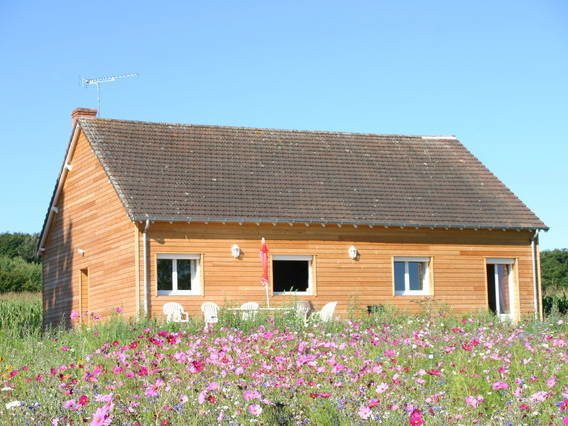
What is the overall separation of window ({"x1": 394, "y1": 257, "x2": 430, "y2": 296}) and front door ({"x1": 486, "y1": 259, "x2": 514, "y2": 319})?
2225 millimetres

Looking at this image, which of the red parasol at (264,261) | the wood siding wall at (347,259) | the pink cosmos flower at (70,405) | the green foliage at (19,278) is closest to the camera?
the pink cosmos flower at (70,405)

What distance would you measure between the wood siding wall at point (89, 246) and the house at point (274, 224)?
5 cm

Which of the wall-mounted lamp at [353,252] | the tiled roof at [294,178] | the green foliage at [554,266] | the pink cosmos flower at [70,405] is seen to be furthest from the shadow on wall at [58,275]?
the green foliage at [554,266]

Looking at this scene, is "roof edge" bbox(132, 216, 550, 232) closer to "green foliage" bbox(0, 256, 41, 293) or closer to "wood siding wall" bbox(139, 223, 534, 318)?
"wood siding wall" bbox(139, 223, 534, 318)

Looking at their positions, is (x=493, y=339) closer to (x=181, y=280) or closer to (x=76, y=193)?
(x=181, y=280)

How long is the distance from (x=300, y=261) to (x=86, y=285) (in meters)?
6.24

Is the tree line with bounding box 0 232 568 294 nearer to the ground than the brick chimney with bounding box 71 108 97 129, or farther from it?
nearer to the ground

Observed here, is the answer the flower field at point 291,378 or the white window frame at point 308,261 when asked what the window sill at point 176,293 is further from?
the flower field at point 291,378

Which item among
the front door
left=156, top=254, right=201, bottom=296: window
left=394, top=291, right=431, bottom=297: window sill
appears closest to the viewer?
left=156, top=254, right=201, bottom=296: window

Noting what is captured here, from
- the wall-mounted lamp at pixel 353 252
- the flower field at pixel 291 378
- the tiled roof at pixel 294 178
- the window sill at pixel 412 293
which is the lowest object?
the flower field at pixel 291 378

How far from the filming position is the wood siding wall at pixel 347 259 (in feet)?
76.9

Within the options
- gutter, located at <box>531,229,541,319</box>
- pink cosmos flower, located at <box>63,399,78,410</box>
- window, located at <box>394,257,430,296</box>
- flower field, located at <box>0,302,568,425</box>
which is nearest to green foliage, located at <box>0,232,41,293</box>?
window, located at <box>394,257,430,296</box>

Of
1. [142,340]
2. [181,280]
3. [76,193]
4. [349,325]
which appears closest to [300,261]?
[181,280]

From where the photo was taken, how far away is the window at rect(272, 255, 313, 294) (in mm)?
24531
